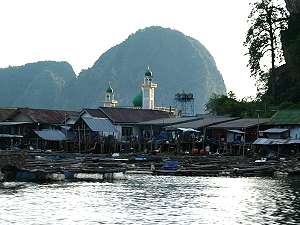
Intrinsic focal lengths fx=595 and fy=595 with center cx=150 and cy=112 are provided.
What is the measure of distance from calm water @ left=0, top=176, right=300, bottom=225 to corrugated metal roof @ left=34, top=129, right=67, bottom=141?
35732 millimetres

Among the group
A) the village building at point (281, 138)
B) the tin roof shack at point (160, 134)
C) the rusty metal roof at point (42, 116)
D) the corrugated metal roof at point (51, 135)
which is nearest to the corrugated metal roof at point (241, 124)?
the village building at point (281, 138)

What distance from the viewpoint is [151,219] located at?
979 inches

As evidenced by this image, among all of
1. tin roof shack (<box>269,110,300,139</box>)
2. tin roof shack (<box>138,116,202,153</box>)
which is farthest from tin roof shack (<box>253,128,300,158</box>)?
tin roof shack (<box>138,116,202,153</box>)

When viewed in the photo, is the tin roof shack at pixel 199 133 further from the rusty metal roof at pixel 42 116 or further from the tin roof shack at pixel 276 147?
the rusty metal roof at pixel 42 116

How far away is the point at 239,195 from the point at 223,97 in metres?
55.3

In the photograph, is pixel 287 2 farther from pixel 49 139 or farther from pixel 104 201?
pixel 104 201

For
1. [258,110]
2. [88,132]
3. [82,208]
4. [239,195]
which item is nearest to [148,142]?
[88,132]

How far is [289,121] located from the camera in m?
60.8

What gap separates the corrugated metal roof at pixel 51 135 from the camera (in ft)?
251

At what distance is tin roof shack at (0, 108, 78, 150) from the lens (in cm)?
7819

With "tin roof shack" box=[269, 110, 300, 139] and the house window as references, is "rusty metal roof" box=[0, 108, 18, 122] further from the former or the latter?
"tin roof shack" box=[269, 110, 300, 139]

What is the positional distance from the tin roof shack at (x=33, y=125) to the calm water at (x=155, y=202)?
37827 mm

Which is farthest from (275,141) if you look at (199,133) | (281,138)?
(199,133)

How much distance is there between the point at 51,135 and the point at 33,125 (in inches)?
176
